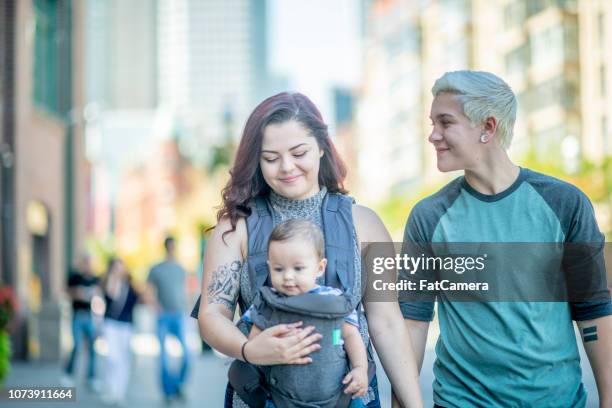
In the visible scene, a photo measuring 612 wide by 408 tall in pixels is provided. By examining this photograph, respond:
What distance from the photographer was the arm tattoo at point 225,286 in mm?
3182

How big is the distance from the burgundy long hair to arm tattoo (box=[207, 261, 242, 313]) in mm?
132

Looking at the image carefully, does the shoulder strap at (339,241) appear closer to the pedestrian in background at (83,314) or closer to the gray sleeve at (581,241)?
the gray sleeve at (581,241)

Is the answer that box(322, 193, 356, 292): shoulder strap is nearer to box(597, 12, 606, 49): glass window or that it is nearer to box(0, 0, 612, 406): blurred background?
box(0, 0, 612, 406): blurred background

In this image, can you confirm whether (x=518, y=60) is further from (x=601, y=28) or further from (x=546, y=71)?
(x=601, y=28)

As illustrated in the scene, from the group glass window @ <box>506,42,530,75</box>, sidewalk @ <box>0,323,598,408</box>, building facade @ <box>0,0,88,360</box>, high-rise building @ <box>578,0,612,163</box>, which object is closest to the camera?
sidewalk @ <box>0,323,598,408</box>

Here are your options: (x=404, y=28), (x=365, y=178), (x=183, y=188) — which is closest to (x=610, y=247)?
(x=404, y=28)

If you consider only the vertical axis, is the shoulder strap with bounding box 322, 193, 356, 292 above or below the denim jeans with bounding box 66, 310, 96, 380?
above

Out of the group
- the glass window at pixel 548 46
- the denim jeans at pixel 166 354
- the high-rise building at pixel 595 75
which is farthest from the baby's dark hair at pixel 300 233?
the glass window at pixel 548 46

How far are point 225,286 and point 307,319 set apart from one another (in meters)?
0.42

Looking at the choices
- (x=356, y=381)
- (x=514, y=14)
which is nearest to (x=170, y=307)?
(x=356, y=381)

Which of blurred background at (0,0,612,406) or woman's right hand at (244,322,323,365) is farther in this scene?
blurred background at (0,0,612,406)

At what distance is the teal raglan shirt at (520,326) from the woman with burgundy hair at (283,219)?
215 millimetres

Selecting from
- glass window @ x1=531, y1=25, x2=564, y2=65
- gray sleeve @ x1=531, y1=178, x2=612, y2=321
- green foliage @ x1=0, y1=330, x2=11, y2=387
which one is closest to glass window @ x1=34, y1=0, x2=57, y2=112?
green foliage @ x1=0, y1=330, x2=11, y2=387

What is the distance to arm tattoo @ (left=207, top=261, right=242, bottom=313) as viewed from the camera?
3.18 metres
